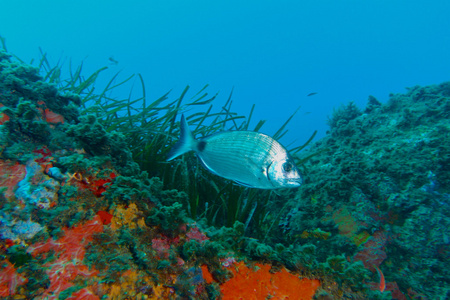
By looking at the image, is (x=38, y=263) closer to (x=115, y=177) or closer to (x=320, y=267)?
(x=115, y=177)

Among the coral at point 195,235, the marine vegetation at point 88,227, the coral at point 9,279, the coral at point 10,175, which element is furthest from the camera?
the coral at point 195,235

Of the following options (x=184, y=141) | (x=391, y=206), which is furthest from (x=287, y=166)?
(x=391, y=206)

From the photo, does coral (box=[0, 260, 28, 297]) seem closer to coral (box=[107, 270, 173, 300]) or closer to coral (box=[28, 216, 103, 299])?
coral (box=[28, 216, 103, 299])

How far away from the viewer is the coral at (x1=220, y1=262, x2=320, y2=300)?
1.51 meters

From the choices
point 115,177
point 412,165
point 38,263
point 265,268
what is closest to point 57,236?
point 38,263

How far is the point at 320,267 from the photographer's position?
64.0 inches

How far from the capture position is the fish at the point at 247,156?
5.95 feet

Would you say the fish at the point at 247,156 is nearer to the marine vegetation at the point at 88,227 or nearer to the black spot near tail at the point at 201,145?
the black spot near tail at the point at 201,145

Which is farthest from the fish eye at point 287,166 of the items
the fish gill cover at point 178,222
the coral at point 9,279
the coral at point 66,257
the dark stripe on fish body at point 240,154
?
the coral at point 9,279

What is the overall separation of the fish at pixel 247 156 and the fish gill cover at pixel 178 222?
0.39 metres

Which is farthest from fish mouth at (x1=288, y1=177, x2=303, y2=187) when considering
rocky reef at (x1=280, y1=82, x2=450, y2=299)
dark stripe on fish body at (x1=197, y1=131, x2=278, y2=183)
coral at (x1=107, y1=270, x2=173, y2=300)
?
coral at (x1=107, y1=270, x2=173, y2=300)

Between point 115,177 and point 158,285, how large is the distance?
32.2 inches

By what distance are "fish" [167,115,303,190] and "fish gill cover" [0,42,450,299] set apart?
0.39 m

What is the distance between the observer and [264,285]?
1566mm
